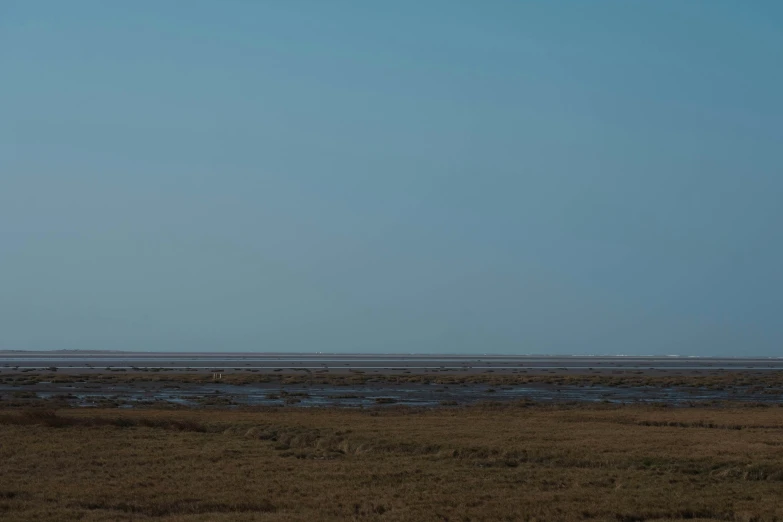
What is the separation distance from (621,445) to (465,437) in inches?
204

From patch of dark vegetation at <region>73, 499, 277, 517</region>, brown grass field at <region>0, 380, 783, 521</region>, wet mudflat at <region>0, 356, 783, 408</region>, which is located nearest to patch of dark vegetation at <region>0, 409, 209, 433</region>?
brown grass field at <region>0, 380, 783, 521</region>

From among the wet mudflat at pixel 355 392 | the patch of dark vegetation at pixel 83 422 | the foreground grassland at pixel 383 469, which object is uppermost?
the patch of dark vegetation at pixel 83 422

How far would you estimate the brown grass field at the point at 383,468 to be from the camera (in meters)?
16.5

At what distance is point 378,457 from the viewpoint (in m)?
23.3

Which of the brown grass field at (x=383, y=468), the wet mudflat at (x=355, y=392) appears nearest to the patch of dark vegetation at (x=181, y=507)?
the brown grass field at (x=383, y=468)

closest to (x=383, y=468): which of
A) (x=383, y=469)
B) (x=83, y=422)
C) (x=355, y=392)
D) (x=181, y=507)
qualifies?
(x=383, y=469)

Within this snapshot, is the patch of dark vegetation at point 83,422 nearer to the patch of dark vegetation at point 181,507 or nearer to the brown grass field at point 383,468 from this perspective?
the brown grass field at point 383,468

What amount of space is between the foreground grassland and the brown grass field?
0.06m

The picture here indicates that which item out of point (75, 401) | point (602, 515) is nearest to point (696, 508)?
point (602, 515)

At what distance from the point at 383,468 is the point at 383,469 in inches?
6.8

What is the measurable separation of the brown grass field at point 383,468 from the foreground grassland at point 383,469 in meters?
0.06

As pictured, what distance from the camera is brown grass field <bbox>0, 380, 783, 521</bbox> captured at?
1648 cm

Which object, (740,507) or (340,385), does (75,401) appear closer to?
(340,385)

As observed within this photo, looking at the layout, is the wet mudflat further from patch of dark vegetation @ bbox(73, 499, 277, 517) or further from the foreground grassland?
patch of dark vegetation @ bbox(73, 499, 277, 517)
